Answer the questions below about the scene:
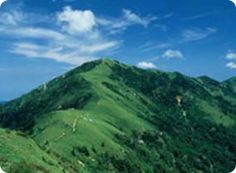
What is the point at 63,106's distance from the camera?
120 metres

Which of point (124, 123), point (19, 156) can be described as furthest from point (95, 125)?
point (19, 156)

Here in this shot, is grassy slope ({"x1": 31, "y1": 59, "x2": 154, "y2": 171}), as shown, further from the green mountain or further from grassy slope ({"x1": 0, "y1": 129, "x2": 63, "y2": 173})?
grassy slope ({"x1": 0, "y1": 129, "x2": 63, "y2": 173})

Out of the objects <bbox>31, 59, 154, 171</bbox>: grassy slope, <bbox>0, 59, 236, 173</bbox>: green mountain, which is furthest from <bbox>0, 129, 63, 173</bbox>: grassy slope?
<bbox>31, 59, 154, 171</bbox>: grassy slope

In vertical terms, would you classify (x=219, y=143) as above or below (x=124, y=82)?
below

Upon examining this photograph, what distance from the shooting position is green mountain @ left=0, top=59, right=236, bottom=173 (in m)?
62.4

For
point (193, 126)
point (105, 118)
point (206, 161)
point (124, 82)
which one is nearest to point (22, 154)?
point (105, 118)

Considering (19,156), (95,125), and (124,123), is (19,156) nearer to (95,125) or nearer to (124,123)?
(95,125)

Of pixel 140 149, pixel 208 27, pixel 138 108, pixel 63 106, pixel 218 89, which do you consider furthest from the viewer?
pixel 218 89

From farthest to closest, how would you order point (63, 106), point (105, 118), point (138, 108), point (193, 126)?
point (193, 126) < point (138, 108) < point (63, 106) < point (105, 118)

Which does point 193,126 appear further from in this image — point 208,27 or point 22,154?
point 22,154

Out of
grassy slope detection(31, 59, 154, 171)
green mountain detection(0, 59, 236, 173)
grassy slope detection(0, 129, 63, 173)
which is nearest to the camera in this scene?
→ grassy slope detection(0, 129, 63, 173)

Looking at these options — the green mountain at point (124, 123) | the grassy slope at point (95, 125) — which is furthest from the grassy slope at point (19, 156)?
the grassy slope at point (95, 125)

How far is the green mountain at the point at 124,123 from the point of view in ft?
205

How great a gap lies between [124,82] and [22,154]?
13532cm
